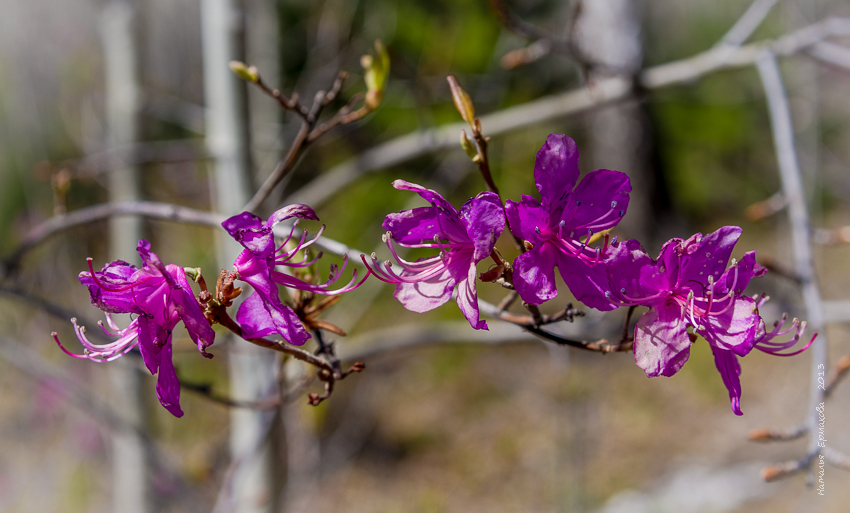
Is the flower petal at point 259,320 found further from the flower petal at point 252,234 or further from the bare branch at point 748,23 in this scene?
the bare branch at point 748,23

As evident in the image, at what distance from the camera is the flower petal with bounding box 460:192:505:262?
0.89m

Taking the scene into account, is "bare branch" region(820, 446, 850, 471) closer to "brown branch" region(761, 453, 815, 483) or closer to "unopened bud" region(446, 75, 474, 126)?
"brown branch" region(761, 453, 815, 483)

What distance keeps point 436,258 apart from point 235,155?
1668 mm

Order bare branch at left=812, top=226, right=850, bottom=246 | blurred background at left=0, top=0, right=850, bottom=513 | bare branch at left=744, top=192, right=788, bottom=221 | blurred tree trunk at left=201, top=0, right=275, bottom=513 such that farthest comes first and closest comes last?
blurred background at left=0, top=0, right=850, bottom=513 → blurred tree trunk at left=201, top=0, right=275, bottom=513 → bare branch at left=744, top=192, right=788, bottom=221 → bare branch at left=812, top=226, right=850, bottom=246

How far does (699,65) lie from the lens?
7.02 ft

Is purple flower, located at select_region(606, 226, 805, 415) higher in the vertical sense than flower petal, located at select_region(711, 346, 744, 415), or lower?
higher

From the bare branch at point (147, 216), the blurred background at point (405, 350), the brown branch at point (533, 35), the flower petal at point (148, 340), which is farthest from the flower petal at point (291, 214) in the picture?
the blurred background at point (405, 350)

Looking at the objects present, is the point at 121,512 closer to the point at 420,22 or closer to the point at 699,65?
the point at 699,65

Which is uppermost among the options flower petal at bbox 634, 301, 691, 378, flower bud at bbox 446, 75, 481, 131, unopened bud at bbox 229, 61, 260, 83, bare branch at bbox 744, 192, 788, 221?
unopened bud at bbox 229, 61, 260, 83

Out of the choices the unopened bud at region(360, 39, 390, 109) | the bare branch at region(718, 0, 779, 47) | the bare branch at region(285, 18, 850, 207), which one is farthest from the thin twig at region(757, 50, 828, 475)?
the unopened bud at region(360, 39, 390, 109)

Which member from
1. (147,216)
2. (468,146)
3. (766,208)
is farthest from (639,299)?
(766,208)

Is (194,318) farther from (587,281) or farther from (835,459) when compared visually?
(835,459)

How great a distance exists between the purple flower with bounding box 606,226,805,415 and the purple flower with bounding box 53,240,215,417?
669 mm

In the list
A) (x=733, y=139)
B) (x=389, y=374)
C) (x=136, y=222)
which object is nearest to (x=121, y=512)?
(x=136, y=222)
